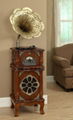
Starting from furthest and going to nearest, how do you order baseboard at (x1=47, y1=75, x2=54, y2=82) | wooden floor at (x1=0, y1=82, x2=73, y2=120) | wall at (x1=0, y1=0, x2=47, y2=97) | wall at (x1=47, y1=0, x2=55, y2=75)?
baseboard at (x1=47, y1=75, x2=54, y2=82) < wall at (x1=47, y1=0, x2=55, y2=75) < wall at (x1=0, y1=0, x2=47, y2=97) < wooden floor at (x1=0, y1=82, x2=73, y2=120)

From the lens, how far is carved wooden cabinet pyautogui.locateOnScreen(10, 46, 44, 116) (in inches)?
140

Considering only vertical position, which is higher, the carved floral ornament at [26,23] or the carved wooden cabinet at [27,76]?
the carved floral ornament at [26,23]

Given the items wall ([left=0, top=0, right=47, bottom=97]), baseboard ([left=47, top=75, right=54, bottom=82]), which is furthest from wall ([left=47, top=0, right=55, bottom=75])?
wall ([left=0, top=0, right=47, bottom=97])

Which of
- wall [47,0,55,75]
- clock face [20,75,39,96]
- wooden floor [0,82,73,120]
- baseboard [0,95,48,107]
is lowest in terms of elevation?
wooden floor [0,82,73,120]

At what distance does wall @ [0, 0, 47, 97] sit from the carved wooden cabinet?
26cm

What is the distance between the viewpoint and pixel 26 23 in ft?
11.9

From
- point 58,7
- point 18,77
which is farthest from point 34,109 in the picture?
point 58,7

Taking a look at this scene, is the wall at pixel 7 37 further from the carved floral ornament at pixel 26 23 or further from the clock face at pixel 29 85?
the clock face at pixel 29 85

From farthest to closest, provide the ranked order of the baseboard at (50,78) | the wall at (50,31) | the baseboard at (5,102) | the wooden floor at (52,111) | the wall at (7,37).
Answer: the baseboard at (50,78) < the wall at (50,31) < the baseboard at (5,102) < the wall at (7,37) < the wooden floor at (52,111)

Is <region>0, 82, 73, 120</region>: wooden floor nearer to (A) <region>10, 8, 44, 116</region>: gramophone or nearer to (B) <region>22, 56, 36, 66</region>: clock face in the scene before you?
(A) <region>10, 8, 44, 116</region>: gramophone

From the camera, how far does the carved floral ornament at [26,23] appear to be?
3576mm

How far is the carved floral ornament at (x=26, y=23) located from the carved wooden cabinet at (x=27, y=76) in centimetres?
23

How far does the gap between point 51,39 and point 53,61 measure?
1.76ft

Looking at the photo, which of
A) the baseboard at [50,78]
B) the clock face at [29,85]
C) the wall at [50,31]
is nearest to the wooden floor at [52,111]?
the clock face at [29,85]
